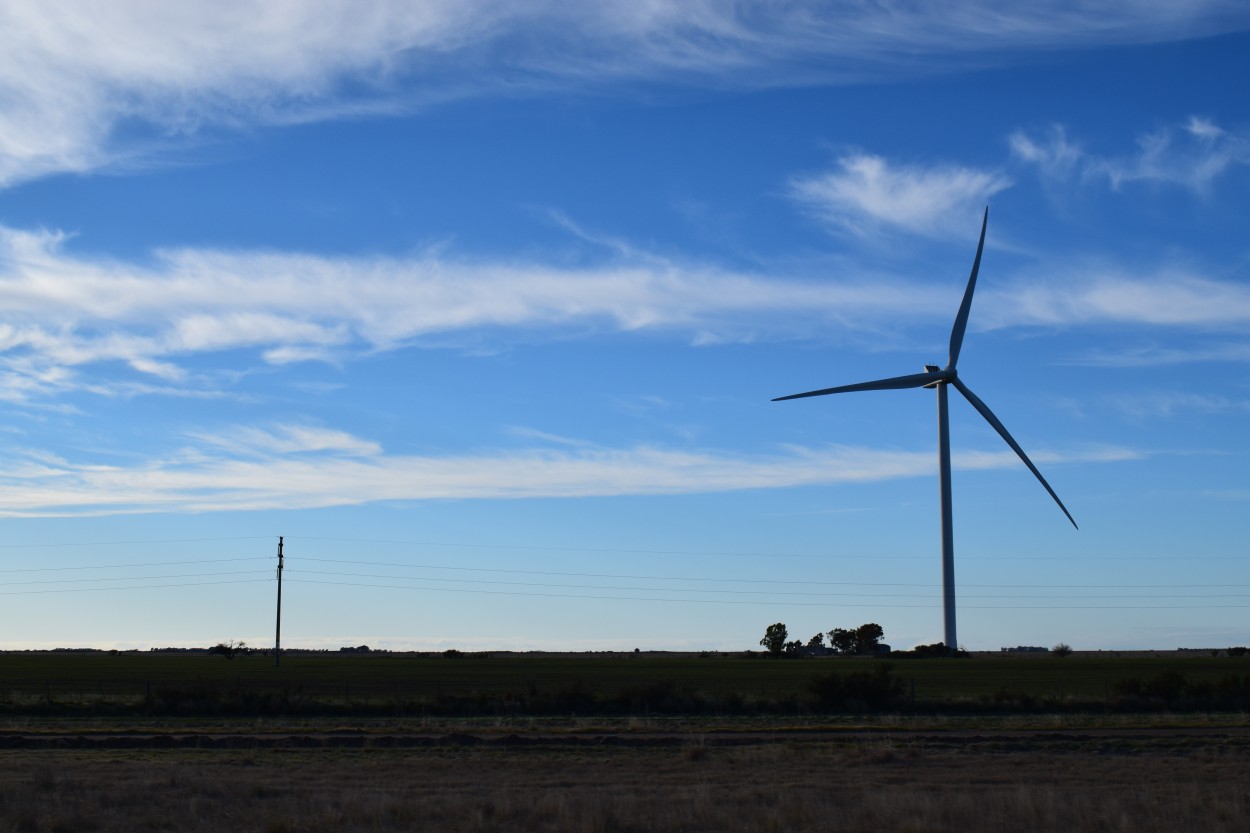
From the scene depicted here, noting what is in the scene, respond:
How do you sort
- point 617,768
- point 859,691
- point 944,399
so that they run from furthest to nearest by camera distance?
point 944,399 < point 859,691 < point 617,768

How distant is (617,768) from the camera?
34719 millimetres

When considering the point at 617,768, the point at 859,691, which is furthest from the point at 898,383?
the point at 617,768

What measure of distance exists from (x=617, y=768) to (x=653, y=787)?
15.4 feet

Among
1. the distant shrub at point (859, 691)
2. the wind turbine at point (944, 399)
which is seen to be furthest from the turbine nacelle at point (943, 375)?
the distant shrub at point (859, 691)

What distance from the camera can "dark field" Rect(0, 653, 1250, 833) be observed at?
2450 cm

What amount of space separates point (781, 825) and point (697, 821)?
1700 mm

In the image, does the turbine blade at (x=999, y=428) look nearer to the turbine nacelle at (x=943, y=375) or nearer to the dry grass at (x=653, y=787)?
the turbine nacelle at (x=943, y=375)

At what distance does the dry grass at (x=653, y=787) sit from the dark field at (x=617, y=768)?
0.29 ft

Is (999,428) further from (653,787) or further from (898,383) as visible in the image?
(653,787)

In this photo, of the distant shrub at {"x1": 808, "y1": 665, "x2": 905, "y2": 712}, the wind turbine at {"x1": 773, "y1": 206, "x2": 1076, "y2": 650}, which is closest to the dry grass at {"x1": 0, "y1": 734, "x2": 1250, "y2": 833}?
the distant shrub at {"x1": 808, "y1": 665, "x2": 905, "y2": 712}

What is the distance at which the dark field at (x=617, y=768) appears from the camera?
965 inches

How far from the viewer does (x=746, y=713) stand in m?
62.3

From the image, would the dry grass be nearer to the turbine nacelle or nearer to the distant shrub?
the distant shrub

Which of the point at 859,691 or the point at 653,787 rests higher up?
the point at 653,787
